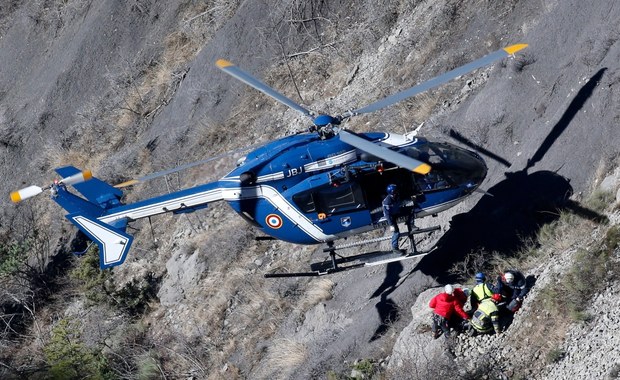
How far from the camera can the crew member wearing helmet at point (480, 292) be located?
13.5 m

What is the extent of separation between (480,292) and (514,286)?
56cm

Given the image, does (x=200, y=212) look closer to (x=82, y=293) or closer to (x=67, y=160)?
(x=82, y=293)

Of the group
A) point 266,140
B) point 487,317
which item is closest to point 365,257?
point 487,317

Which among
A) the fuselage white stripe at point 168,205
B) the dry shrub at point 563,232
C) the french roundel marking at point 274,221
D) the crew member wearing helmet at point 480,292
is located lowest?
the crew member wearing helmet at point 480,292

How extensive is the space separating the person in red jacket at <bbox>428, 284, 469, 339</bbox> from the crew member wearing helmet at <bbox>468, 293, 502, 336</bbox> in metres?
0.34

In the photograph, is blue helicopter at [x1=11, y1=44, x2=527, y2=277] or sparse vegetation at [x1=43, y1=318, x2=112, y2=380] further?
sparse vegetation at [x1=43, y1=318, x2=112, y2=380]

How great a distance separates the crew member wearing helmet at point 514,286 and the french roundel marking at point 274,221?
4.41m

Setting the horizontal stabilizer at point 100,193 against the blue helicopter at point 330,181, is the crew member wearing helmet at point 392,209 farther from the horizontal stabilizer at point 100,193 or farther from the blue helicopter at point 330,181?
the horizontal stabilizer at point 100,193

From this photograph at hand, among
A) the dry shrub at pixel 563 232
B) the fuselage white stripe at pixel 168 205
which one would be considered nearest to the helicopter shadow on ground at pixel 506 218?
the dry shrub at pixel 563 232

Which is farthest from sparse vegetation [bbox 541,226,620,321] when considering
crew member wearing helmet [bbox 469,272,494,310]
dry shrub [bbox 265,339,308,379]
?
dry shrub [bbox 265,339,308,379]

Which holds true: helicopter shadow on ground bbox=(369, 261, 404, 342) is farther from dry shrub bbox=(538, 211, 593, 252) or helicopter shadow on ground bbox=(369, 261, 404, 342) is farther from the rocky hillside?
dry shrub bbox=(538, 211, 593, 252)

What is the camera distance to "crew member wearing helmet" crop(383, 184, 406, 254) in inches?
584

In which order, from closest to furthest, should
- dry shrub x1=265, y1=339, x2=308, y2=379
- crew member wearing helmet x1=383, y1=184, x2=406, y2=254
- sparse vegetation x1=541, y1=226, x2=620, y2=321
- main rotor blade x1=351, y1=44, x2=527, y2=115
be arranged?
sparse vegetation x1=541, y1=226, x2=620, y2=321
main rotor blade x1=351, y1=44, x2=527, y2=115
crew member wearing helmet x1=383, y1=184, x2=406, y2=254
dry shrub x1=265, y1=339, x2=308, y2=379

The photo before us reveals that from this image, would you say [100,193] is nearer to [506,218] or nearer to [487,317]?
[506,218]
